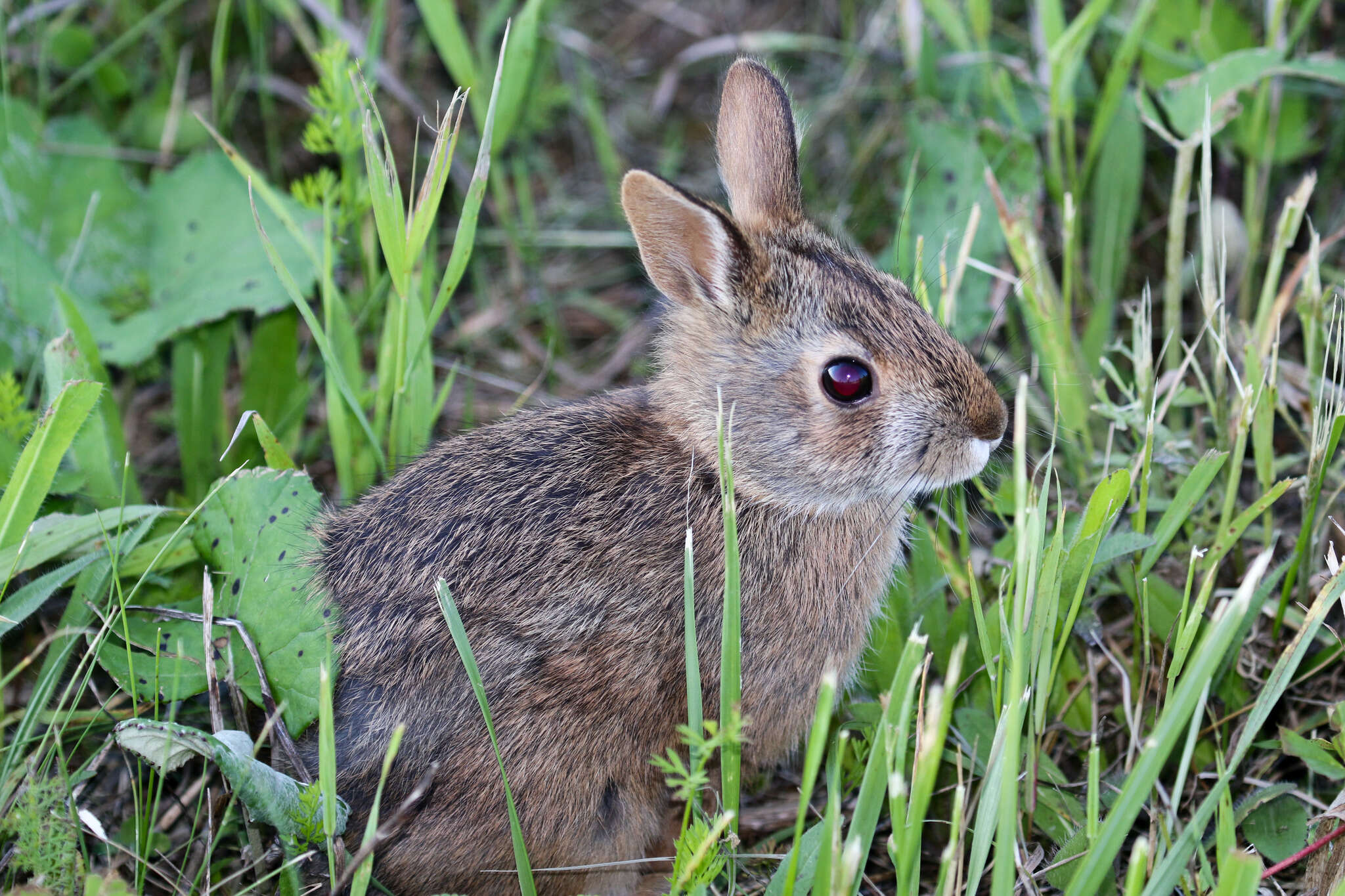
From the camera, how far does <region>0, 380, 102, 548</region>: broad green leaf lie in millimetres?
3133

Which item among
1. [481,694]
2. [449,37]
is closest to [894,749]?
[481,694]

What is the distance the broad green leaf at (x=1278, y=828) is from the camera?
3.04 metres

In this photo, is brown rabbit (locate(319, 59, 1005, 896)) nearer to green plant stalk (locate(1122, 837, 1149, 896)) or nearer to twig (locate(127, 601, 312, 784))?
twig (locate(127, 601, 312, 784))

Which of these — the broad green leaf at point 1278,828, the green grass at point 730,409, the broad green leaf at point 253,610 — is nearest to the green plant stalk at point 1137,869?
the green grass at point 730,409

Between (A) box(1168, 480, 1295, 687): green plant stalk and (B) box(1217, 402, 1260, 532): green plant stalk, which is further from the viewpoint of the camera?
(B) box(1217, 402, 1260, 532): green plant stalk

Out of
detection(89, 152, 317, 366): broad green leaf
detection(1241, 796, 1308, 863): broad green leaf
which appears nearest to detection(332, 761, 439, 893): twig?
detection(89, 152, 317, 366): broad green leaf

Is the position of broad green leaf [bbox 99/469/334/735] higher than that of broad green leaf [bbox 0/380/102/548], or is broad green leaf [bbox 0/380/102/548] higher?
broad green leaf [bbox 0/380/102/548]

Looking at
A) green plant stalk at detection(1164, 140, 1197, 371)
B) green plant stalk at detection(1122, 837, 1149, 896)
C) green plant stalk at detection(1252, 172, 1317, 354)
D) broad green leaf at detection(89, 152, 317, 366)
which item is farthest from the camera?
broad green leaf at detection(89, 152, 317, 366)

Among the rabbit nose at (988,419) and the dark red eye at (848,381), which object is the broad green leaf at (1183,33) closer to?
the rabbit nose at (988,419)

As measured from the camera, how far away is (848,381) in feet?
10.8

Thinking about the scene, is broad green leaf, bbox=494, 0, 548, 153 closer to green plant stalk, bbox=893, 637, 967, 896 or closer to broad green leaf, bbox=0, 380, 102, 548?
broad green leaf, bbox=0, 380, 102, 548

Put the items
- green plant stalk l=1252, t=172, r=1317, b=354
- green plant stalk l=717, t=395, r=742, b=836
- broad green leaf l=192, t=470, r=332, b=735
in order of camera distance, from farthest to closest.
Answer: green plant stalk l=1252, t=172, r=1317, b=354 < broad green leaf l=192, t=470, r=332, b=735 < green plant stalk l=717, t=395, r=742, b=836

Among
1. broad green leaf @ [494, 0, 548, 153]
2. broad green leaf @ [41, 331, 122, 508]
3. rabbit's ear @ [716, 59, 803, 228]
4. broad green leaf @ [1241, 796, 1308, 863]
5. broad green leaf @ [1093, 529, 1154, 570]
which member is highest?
broad green leaf @ [494, 0, 548, 153]

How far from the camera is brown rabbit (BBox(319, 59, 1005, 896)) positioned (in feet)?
10.1
